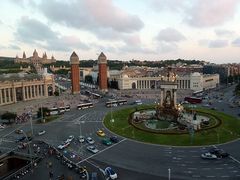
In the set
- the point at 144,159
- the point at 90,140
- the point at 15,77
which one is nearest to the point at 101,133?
the point at 90,140

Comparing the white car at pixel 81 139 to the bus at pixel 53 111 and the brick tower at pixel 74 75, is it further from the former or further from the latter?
the brick tower at pixel 74 75

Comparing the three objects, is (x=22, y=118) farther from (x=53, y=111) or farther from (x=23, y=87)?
(x=23, y=87)

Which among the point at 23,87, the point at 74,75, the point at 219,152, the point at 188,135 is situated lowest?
the point at 188,135

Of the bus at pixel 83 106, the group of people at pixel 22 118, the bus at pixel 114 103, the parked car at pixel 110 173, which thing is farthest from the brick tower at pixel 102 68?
the parked car at pixel 110 173

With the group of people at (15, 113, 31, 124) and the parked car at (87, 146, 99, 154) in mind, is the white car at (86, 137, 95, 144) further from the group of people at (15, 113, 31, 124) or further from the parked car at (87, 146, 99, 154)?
the group of people at (15, 113, 31, 124)

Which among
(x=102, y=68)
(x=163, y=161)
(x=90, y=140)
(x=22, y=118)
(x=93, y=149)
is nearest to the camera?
(x=163, y=161)
